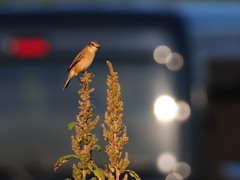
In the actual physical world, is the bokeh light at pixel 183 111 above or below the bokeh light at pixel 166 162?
above

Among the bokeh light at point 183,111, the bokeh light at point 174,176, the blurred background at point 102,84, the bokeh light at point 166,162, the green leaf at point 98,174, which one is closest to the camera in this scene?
the green leaf at point 98,174

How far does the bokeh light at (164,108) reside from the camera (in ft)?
36.4

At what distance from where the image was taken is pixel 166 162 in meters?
10.9

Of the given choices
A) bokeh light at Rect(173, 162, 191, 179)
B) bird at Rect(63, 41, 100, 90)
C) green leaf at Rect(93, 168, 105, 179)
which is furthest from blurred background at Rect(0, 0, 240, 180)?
green leaf at Rect(93, 168, 105, 179)

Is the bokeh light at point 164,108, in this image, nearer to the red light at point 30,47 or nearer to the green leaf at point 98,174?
the red light at point 30,47

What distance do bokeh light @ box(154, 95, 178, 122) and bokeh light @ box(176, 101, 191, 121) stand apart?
0.06 m

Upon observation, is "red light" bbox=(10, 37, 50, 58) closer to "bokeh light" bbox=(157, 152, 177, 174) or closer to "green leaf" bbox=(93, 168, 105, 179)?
"bokeh light" bbox=(157, 152, 177, 174)

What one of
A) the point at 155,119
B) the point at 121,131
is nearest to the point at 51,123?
the point at 155,119

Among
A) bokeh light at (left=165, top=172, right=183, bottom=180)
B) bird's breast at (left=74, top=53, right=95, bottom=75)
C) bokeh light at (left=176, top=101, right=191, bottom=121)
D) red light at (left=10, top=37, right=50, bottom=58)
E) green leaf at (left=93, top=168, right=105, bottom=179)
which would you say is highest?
red light at (left=10, top=37, right=50, bottom=58)

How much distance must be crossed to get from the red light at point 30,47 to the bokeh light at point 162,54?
118 cm

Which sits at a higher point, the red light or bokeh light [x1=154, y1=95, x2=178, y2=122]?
the red light

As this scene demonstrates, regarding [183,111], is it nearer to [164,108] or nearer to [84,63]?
[164,108]

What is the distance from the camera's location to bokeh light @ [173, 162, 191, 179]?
10398 millimetres

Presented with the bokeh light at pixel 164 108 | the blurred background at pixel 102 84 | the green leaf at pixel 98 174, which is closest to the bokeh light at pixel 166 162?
the blurred background at pixel 102 84
